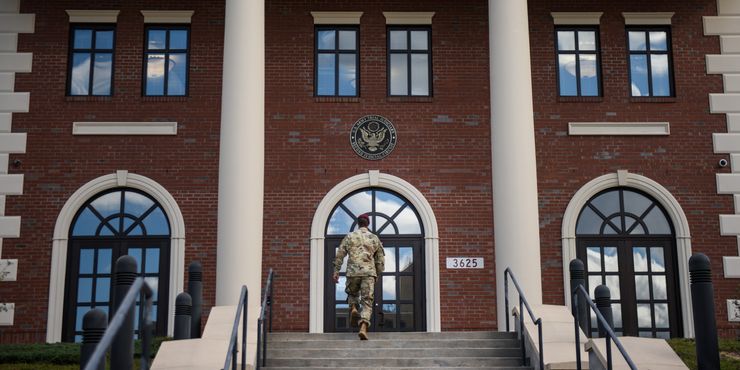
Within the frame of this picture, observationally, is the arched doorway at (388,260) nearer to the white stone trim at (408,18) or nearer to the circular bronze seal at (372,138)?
the circular bronze seal at (372,138)

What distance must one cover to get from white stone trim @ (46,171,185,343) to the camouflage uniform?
17.1 feet

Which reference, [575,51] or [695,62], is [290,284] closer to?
[575,51]

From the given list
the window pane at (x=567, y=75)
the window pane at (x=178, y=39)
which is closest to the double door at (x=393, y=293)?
the window pane at (x=567, y=75)

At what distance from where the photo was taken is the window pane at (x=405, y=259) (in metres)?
18.5

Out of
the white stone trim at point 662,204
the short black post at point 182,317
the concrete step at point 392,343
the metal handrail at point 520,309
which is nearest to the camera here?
the metal handrail at point 520,309

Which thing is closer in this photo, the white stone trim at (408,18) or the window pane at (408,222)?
the window pane at (408,222)

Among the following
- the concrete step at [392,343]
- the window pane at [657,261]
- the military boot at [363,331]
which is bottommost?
the concrete step at [392,343]

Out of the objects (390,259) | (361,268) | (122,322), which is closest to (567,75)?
(390,259)

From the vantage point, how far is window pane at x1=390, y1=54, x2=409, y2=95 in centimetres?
1922

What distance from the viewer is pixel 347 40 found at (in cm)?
1941

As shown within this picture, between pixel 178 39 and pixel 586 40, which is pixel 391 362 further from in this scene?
pixel 586 40

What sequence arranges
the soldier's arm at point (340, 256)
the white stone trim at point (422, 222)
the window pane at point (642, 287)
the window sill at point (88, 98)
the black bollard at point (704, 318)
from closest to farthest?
the black bollard at point (704, 318)
the soldier's arm at point (340, 256)
the white stone trim at point (422, 222)
the window pane at point (642, 287)
the window sill at point (88, 98)

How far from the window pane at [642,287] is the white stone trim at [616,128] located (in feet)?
9.06

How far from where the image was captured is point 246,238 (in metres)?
15.7
